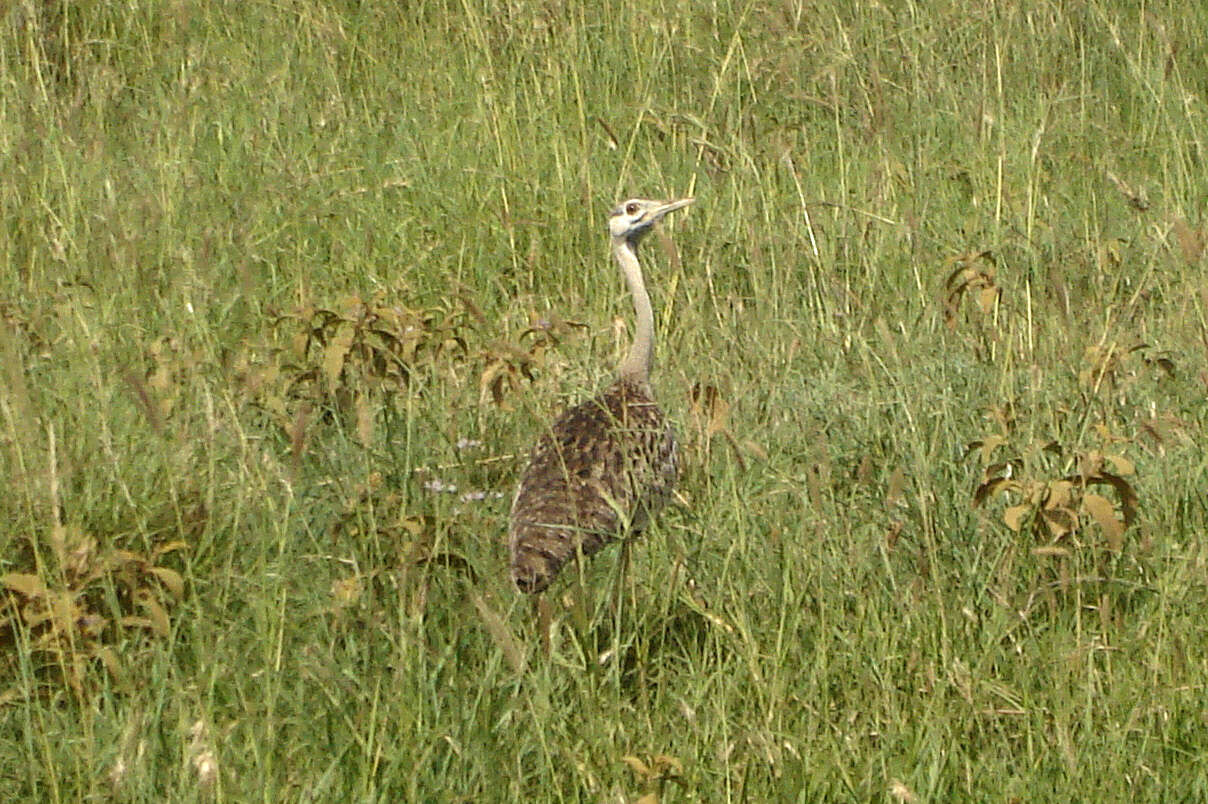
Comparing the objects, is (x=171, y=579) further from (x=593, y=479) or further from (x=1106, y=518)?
(x=1106, y=518)

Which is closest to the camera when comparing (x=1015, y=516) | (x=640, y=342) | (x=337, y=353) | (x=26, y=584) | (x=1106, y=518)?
(x=26, y=584)

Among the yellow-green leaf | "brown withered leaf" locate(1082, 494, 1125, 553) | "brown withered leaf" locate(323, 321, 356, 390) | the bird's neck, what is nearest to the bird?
the bird's neck

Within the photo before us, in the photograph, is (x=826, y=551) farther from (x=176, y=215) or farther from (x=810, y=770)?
(x=176, y=215)

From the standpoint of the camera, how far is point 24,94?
541 cm

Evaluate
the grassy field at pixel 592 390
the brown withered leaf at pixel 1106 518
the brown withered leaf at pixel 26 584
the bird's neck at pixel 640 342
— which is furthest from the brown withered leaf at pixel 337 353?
the brown withered leaf at pixel 1106 518

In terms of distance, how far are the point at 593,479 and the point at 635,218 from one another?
1.16 metres

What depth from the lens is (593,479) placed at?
3422mm

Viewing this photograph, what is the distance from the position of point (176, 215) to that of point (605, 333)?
1.20 meters

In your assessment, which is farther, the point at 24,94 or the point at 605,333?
the point at 24,94

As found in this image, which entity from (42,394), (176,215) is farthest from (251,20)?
(42,394)

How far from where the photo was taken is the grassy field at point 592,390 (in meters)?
2.60

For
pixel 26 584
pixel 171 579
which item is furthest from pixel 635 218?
pixel 26 584

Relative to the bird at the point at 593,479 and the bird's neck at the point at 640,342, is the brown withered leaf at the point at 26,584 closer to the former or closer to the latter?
the bird at the point at 593,479

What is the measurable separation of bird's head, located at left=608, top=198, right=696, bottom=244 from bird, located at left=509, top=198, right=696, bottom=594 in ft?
1.45
